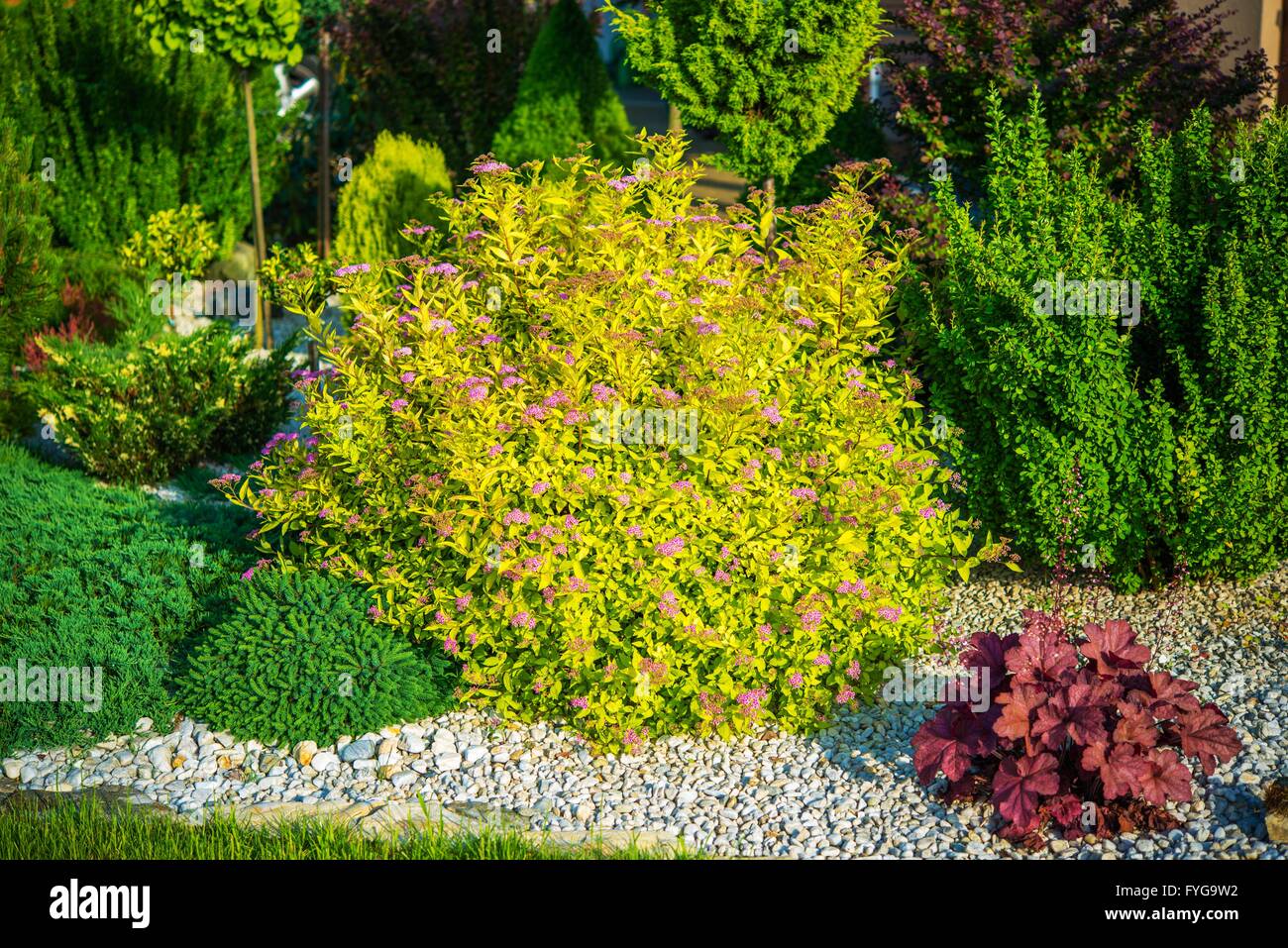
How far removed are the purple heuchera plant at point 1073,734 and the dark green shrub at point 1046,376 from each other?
4.69ft

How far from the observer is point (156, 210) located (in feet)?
35.8

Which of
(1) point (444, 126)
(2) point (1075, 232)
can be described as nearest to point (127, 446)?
(2) point (1075, 232)

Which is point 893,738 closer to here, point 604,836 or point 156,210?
point 604,836

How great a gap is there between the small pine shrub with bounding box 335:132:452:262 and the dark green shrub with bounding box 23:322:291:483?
2.57 meters

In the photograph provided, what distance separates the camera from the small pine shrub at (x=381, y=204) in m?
10.0

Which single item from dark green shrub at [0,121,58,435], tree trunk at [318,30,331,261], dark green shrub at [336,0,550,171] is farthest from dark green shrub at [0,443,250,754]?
dark green shrub at [336,0,550,171]

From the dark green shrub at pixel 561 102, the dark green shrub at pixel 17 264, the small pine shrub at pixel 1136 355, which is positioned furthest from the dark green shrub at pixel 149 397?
the small pine shrub at pixel 1136 355

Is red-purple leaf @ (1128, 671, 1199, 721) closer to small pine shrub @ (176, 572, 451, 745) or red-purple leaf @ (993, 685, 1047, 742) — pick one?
red-purple leaf @ (993, 685, 1047, 742)

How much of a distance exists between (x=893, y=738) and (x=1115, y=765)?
1028 millimetres

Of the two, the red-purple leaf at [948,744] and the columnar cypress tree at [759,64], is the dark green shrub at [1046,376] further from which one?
the columnar cypress tree at [759,64]

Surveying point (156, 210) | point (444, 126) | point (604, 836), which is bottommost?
point (604, 836)

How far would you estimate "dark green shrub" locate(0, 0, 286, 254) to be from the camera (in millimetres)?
10273

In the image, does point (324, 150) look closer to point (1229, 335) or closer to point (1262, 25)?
point (1262, 25)

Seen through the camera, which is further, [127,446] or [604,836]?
[127,446]
